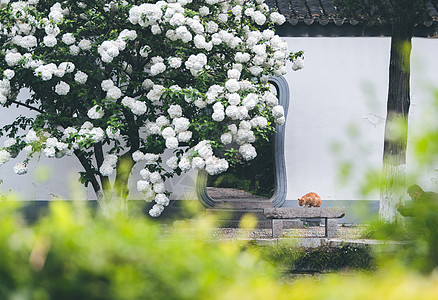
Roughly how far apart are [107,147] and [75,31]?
2.74 m

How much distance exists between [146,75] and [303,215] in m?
3.17

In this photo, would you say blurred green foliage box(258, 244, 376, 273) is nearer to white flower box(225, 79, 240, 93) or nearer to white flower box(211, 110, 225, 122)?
white flower box(211, 110, 225, 122)

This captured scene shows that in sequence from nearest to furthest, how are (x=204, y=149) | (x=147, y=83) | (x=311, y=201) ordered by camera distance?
1. (x=204, y=149)
2. (x=147, y=83)
3. (x=311, y=201)

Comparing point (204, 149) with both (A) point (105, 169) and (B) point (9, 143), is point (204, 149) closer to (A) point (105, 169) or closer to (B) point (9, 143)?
(A) point (105, 169)

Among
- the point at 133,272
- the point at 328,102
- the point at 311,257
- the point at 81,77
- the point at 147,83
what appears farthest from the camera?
the point at 328,102

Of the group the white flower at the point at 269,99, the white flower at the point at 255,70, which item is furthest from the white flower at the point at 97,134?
the white flower at the point at 269,99

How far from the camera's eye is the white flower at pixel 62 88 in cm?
827

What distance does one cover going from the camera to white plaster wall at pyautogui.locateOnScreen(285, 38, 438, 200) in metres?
11.7

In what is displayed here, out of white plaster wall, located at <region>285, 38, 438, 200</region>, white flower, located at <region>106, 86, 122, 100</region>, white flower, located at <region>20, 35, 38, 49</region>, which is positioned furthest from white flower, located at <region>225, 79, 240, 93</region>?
white plaster wall, located at <region>285, 38, 438, 200</region>

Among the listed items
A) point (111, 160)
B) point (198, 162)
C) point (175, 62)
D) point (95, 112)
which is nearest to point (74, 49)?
point (95, 112)

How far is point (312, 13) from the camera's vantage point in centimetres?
1159

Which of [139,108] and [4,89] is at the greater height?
[4,89]

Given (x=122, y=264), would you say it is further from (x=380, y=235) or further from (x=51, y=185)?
(x=51, y=185)

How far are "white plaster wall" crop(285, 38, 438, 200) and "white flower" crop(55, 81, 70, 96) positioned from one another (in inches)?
195
